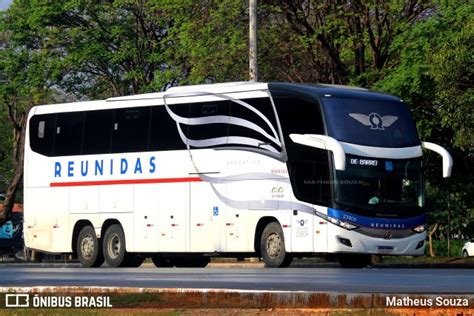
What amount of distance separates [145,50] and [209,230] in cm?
2610

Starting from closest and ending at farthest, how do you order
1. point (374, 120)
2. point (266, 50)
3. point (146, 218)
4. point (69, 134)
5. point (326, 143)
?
point (326, 143) → point (374, 120) → point (146, 218) → point (69, 134) → point (266, 50)

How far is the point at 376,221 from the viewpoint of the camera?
98.3 feet

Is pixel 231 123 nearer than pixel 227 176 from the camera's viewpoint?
Yes

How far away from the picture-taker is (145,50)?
5728 centimetres

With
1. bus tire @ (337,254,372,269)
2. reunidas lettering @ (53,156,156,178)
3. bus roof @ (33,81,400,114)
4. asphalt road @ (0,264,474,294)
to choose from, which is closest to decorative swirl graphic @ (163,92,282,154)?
bus roof @ (33,81,400,114)

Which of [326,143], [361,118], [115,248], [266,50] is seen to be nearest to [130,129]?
[115,248]

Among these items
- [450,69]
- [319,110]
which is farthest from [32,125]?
[450,69]

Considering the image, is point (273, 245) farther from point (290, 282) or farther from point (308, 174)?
point (290, 282)

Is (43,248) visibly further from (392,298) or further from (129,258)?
(392,298)

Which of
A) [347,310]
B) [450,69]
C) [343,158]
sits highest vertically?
[450,69]

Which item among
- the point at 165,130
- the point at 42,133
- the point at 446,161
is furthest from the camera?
the point at 42,133

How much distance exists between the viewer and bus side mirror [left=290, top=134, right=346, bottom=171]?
29.2 meters

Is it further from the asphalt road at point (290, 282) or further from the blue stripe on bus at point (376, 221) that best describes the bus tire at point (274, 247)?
the asphalt road at point (290, 282)

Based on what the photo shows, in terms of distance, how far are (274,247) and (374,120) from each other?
351 centimetres
